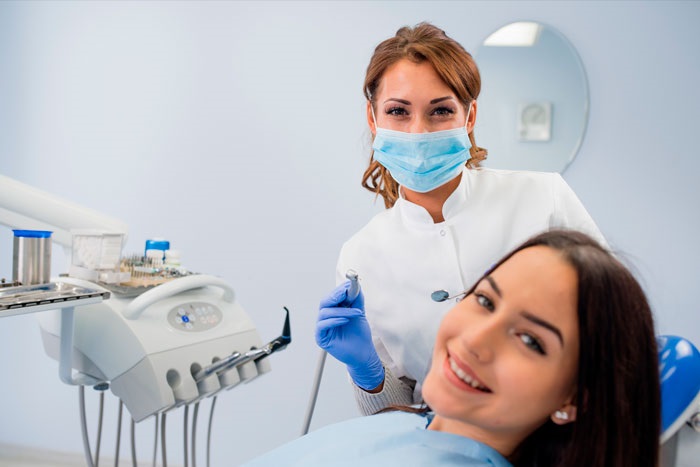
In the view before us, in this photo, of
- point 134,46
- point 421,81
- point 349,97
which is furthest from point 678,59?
point 134,46

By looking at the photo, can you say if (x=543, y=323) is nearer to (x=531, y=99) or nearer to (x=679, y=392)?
(x=679, y=392)

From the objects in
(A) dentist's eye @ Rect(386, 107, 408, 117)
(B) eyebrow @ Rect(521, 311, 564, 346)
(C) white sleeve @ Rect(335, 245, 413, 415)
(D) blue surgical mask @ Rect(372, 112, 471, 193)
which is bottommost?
(C) white sleeve @ Rect(335, 245, 413, 415)

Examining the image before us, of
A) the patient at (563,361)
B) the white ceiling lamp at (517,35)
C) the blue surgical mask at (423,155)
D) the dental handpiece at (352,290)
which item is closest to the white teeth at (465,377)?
the patient at (563,361)

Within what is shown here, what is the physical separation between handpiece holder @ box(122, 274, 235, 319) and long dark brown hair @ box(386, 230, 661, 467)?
0.96m

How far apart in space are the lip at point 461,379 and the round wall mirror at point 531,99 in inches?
60.7

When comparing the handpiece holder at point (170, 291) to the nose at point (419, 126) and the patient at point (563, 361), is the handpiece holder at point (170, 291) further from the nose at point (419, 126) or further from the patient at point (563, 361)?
the patient at point (563, 361)

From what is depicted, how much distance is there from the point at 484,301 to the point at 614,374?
205mm

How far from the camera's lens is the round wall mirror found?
2.25 m

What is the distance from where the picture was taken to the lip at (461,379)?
2.93 feet

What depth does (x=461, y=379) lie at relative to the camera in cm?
91

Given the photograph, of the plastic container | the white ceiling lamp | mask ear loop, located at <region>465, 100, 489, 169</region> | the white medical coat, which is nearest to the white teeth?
the white medical coat

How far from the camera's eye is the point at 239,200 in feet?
8.47

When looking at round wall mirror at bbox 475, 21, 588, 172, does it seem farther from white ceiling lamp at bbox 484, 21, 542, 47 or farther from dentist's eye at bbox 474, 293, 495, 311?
dentist's eye at bbox 474, 293, 495, 311

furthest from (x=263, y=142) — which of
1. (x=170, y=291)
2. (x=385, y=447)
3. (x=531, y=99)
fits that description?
(x=385, y=447)
